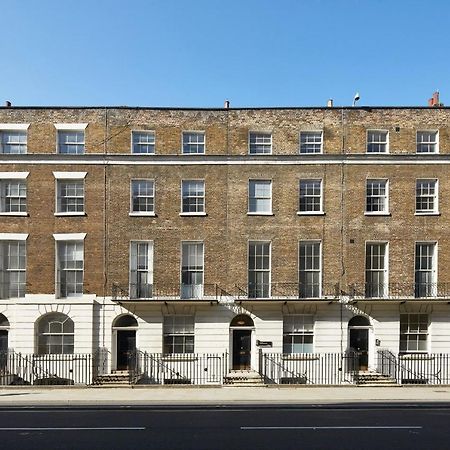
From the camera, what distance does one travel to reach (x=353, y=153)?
852 inches

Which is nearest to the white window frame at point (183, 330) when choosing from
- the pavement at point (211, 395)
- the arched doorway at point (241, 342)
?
the arched doorway at point (241, 342)

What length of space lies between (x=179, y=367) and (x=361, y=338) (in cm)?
954

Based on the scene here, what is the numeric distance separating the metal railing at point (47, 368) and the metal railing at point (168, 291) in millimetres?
3596

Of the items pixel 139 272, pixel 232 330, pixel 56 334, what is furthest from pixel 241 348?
pixel 56 334

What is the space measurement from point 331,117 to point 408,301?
33.7ft

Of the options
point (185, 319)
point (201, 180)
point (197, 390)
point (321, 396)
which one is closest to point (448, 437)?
point (321, 396)

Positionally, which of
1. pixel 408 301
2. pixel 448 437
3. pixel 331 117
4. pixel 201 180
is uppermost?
pixel 331 117

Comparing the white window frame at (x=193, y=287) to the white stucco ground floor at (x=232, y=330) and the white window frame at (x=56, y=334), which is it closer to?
the white stucco ground floor at (x=232, y=330)

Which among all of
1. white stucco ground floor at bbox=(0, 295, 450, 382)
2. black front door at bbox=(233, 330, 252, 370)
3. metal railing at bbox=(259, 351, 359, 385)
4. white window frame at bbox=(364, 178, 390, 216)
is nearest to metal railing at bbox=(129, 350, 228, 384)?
white stucco ground floor at bbox=(0, 295, 450, 382)

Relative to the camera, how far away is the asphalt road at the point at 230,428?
403 inches

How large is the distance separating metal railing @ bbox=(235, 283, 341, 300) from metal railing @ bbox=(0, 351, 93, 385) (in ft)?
28.0

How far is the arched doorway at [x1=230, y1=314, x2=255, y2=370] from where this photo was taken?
2144 centimetres

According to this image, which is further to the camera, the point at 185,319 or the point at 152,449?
the point at 185,319

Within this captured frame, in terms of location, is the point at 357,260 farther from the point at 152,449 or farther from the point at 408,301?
the point at 152,449
